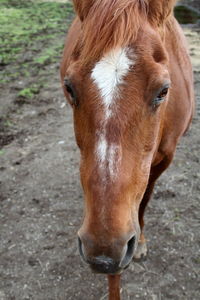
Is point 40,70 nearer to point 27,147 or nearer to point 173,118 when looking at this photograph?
point 27,147

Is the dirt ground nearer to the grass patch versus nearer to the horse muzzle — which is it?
the grass patch

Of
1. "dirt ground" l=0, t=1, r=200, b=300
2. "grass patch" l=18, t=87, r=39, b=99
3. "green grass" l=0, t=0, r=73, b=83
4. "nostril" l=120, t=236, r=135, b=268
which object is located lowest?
"dirt ground" l=0, t=1, r=200, b=300

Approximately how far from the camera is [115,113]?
1504mm

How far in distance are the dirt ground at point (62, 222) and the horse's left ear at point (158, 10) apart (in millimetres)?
2100

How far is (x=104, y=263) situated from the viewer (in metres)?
1.51

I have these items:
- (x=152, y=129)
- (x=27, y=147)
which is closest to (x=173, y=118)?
(x=152, y=129)

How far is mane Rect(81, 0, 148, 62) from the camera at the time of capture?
159cm

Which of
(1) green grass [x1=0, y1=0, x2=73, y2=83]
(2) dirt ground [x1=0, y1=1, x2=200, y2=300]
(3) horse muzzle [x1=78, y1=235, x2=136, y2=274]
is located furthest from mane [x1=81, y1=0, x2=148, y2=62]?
(1) green grass [x1=0, y1=0, x2=73, y2=83]

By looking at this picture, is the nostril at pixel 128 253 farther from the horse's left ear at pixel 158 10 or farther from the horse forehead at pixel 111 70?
the horse's left ear at pixel 158 10

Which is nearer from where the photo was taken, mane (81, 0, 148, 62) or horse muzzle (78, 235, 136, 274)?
horse muzzle (78, 235, 136, 274)

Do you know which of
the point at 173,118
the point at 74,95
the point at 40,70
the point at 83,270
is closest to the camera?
the point at 74,95

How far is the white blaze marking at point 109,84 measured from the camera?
150cm

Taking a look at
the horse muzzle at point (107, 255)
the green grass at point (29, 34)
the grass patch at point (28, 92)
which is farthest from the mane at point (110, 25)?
the green grass at point (29, 34)

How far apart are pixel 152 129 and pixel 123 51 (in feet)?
1.35
